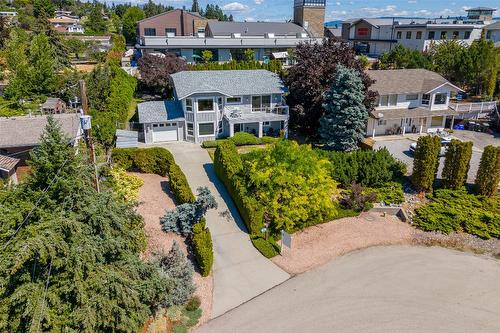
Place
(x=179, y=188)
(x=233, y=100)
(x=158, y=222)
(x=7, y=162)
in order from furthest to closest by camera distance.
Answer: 1. (x=233, y=100)
2. (x=7, y=162)
3. (x=179, y=188)
4. (x=158, y=222)

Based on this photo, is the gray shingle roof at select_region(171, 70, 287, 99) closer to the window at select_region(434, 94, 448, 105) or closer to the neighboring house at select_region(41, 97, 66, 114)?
the neighboring house at select_region(41, 97, 66, 114)

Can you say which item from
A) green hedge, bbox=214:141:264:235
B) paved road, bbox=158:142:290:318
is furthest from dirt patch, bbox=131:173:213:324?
green hedge, bbox=214:141:264:235

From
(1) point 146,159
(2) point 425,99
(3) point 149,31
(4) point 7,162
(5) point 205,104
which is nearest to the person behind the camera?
(4) point 7,162

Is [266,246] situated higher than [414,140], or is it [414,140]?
[414,140]


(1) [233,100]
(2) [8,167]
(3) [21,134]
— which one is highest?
(1) [233,100]

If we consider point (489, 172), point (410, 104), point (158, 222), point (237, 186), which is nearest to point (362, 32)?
point (410, 104)

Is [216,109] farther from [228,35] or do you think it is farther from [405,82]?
[228,35]

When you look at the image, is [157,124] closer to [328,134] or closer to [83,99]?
[328,134]
